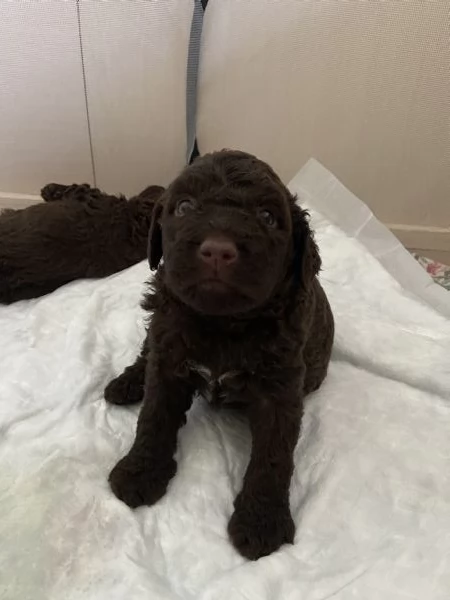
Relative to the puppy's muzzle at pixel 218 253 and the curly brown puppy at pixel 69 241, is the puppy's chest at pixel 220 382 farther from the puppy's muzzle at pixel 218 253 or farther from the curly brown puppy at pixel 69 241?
the curly brown puppy at pixel 69 241

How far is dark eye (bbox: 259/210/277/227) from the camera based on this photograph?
4.71 feet

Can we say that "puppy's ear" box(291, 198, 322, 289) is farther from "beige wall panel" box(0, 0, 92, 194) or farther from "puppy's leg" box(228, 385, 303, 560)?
"beige wall panel" box(0, 0, 92, 194)

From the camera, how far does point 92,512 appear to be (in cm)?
158

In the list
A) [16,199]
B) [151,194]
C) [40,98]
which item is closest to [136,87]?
[40,98]

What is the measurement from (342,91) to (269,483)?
6.88ft

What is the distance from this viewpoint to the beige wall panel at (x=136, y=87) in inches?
114

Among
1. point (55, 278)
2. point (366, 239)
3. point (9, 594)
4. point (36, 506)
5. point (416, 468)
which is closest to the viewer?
point (9, 594)

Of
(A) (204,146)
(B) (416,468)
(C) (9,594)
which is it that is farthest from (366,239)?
(C) (9,594)

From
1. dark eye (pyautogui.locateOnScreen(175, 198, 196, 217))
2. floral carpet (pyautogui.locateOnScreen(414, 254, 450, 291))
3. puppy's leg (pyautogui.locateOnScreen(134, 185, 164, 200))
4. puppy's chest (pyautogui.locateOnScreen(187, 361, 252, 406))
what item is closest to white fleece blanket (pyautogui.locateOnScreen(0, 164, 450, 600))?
puppy's chest (pyautogui.locateOnScreen(187, 361, 252, 406))

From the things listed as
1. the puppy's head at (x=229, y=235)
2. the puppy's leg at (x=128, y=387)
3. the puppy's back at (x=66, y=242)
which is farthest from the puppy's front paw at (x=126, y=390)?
the puppy's back at (x=66, y=242)

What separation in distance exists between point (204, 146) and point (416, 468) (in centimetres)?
199

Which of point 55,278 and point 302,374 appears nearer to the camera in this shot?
point 302,374

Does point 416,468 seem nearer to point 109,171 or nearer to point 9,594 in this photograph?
point 9,594

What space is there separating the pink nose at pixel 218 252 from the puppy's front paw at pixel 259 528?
63cm
